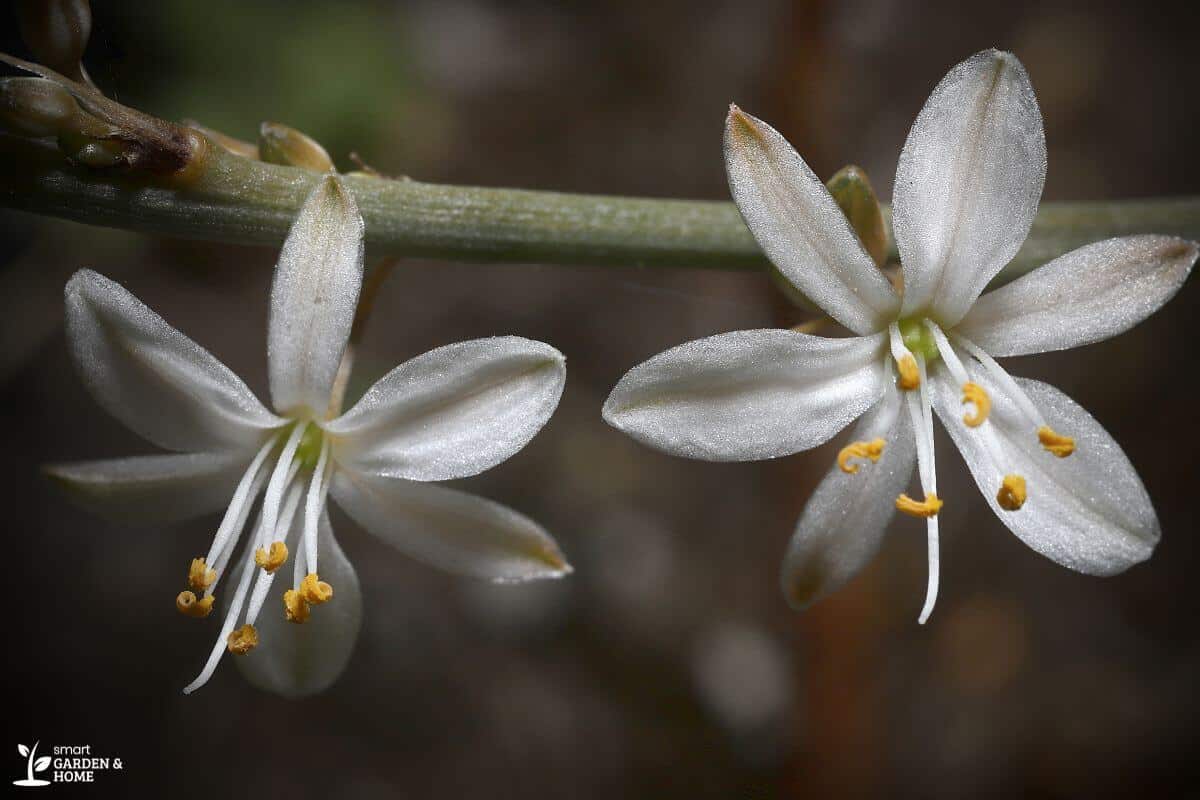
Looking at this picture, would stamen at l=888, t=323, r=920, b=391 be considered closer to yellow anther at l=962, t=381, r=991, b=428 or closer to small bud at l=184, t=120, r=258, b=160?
yellow anther at l=962, t=381, r=991, b=428

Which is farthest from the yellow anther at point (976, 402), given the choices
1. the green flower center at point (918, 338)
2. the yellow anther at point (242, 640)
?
the yellow anther at point (242, 640)

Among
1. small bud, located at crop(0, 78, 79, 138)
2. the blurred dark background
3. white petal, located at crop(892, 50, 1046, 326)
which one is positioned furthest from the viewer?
the blurred dark background

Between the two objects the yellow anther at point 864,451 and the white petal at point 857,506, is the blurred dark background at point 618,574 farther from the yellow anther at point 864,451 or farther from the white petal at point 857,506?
the yellow anther at point 864,451

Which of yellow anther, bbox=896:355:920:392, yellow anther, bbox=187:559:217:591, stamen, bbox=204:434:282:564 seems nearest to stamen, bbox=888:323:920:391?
yellow anther, bbox=896:355:920:392

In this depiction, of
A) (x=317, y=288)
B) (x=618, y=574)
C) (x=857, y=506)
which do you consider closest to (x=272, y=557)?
(x=317, y=288)

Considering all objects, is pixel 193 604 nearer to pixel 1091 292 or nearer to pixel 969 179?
pixel 969 179

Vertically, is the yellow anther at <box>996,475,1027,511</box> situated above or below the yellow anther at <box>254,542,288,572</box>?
below
